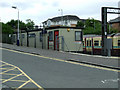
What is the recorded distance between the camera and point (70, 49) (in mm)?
25906

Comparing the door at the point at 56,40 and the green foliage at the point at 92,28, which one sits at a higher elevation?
the green foliage at the point at 92,28

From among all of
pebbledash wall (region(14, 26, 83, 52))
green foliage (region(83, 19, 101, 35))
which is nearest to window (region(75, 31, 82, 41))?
pebbledash wall (region(14, 26, 83, 52))

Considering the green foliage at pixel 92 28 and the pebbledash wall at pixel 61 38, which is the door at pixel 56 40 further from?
the green foliage at pixel 92 28

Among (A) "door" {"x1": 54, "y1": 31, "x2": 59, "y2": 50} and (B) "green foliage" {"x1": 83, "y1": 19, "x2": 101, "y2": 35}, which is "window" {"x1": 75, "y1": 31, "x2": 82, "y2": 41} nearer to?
(A) "door" {"x1": 54, "y1": 31, "x2": 59, "y2": 50}

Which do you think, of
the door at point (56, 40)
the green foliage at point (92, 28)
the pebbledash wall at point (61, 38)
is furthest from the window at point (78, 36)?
the green foliage at point (92, 28)

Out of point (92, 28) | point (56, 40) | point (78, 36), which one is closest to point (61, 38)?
point (56, 40)

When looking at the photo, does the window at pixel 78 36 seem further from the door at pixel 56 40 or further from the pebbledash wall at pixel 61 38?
the door at pixel 56 40

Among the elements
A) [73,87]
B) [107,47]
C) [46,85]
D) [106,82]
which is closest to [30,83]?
[46,85]

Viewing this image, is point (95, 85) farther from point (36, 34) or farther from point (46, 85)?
point (36, 34)

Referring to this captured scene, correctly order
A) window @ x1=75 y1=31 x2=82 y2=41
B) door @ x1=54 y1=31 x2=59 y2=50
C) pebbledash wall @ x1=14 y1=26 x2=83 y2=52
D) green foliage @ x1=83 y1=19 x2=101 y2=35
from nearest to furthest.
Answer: pebbledash wall @ x1=14 y1=26 x2=83 y2=52, door @ x1=54 y1=31 x2=59 y2=50, window @ x1=75 y1=31 x2=82 y2=41, green foliage @ x1=83 y1=19 x2=101 y2=35

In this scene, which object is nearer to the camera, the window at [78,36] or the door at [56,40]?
the door at [56,40]

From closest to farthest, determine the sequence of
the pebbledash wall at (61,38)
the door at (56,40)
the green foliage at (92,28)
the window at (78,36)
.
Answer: the pebbledash wall at (61,38)
the door at (56,40)
the window at (78,36)
the green foliage at (92,28)

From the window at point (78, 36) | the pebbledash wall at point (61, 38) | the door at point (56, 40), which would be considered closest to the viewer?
the pebbledash wall at point (61, 38)

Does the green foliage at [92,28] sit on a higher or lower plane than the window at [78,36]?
higher
